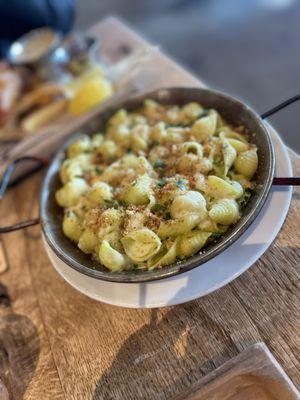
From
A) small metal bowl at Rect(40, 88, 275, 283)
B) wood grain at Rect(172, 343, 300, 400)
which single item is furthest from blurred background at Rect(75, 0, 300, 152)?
wood grain at Rect(172, 343, 300, 400)

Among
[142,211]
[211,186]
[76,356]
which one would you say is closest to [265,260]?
[211,186]

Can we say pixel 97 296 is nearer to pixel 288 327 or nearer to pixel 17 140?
pixel 288 327

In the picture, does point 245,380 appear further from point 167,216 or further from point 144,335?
point 167,216

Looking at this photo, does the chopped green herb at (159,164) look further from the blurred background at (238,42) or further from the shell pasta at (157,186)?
A: the blurred background at (238,42)

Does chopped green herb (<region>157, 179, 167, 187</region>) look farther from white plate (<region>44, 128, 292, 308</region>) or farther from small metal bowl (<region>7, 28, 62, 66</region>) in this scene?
small metal bowl (<region>7, 28, 62, 66</region>)

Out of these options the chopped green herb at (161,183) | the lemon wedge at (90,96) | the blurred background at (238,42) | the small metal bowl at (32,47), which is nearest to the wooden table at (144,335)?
the chopped green herb at (161,183)

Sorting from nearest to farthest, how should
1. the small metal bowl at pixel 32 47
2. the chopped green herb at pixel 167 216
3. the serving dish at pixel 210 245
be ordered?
the serving dish at pixel 210 245, the chopped green herb at pixel 167 216, the small metal bowl at pixel 32 47

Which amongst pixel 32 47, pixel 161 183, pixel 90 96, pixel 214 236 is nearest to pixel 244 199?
pixel 214 236
